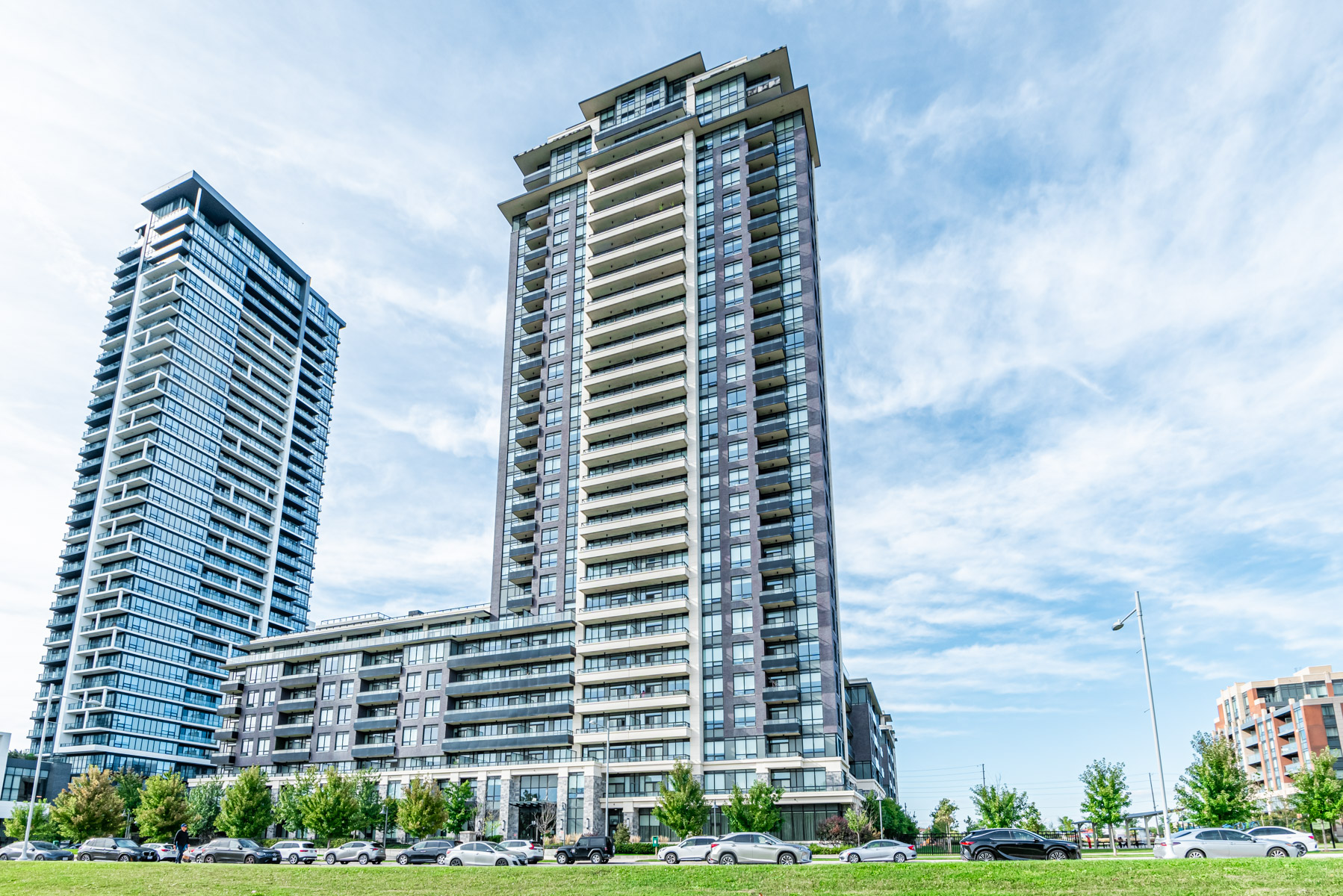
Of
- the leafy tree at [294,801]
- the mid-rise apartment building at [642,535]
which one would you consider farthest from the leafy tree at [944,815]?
the leafy tree at [294,801]

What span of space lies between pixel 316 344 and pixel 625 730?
131 m

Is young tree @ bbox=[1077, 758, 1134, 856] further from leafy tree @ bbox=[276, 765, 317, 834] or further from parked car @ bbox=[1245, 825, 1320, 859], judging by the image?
leafy tree @ bbox=[276, 765, 317, 834]

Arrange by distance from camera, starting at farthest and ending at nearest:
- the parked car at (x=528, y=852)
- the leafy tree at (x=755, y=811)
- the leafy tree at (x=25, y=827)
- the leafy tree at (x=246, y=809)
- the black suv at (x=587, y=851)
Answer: the leafy tree at (x=25, y=827) → the leafy tree at (x=246, y=809) → the leafy tree at (x=755, y=811) → the black suv at (x=587, y=851) → the parked car at (x=528, y=852)

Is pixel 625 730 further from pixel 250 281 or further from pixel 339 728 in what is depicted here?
pixel 250 281

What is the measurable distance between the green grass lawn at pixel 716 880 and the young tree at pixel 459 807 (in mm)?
41809

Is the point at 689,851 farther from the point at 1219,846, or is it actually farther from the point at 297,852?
the point at 297,852

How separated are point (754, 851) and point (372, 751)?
64258mm

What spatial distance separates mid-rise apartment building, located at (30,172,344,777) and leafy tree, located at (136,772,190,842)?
58112mm

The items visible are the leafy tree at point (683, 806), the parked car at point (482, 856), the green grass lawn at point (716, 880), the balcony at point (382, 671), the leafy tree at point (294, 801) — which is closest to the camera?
the green grass lawn at point (716, 880)

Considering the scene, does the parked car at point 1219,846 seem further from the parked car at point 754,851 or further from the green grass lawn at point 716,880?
the parked car at point 754,851

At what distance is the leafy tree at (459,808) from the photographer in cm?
8419

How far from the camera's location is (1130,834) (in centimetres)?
9500

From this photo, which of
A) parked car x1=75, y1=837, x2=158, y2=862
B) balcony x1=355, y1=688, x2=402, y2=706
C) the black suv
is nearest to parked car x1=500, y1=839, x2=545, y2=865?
the black suv

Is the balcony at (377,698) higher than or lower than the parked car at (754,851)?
higher
